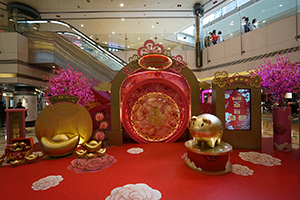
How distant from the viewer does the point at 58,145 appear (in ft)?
10.1

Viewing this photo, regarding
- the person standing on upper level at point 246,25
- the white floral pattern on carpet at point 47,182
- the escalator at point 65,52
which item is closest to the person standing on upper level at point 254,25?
the person standing on upper level at point 246,25

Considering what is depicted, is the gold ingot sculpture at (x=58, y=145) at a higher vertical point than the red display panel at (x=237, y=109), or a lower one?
lower

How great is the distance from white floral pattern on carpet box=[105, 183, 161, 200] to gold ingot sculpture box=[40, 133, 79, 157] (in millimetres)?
1684

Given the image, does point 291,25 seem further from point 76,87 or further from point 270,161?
point 76,87

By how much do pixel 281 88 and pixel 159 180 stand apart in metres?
3.57

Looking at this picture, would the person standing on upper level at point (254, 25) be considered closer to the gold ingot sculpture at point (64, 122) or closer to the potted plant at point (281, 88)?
the potted plant at point (281, 88)

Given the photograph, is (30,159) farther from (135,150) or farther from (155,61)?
(155,61)

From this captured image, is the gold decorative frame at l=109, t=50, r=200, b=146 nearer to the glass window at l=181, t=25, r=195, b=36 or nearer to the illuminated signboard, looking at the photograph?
the illuminated signboard

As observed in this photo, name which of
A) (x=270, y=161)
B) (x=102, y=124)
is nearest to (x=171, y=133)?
(x=102, y=124)

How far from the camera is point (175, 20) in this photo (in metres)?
11.0

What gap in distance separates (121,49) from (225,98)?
8.76 metres

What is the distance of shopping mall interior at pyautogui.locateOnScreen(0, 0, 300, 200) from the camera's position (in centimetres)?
219

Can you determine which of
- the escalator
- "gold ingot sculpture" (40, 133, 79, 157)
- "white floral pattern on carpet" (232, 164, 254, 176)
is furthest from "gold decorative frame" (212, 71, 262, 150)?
the escalator

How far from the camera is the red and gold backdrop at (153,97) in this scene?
12.8 feet
